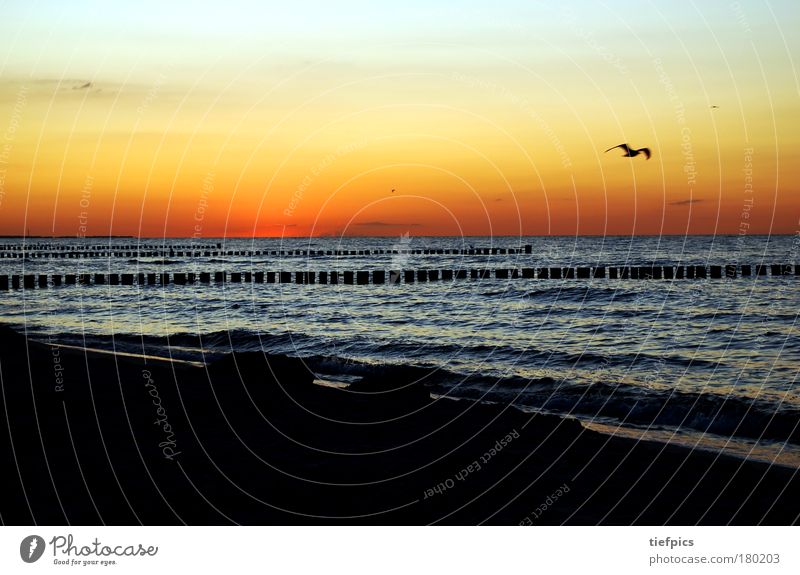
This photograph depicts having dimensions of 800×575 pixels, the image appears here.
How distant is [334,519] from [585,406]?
10.0m

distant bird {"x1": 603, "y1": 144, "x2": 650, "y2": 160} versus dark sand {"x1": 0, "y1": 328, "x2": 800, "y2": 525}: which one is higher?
distant bird {"x1": 603, "y1": 144, "x2": 650, "y2": 160}

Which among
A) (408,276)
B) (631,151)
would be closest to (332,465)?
(631,151)

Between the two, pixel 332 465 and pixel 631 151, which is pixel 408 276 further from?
pixel 332 465

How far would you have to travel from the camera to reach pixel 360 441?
38.3ft

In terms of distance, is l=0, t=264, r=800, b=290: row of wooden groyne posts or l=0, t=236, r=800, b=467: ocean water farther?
l=0, t=264, r=800, b=290: row of wooden groyne posts

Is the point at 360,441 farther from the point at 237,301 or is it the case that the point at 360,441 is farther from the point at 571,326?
the point at 237,301

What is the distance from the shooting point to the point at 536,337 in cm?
3003

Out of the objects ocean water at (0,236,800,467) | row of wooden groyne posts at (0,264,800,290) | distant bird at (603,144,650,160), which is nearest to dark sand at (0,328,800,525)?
ocean water at (0,236,800,467)

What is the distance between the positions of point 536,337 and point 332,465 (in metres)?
20.7

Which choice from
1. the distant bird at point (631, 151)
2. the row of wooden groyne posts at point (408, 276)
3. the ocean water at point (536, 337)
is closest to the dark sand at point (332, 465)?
the ocean water at point (536, 337)

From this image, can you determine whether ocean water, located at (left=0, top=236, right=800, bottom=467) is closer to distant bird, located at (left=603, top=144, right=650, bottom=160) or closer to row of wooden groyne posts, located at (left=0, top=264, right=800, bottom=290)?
row of wooden groyne posts, located at (left=0, top=264, right=800, bottom=290)

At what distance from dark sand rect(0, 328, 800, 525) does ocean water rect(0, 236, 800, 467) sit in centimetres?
267

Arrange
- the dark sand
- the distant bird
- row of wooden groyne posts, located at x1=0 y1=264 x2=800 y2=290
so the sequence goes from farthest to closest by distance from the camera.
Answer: row of wooden groyne posts, located at x1=0 y1=264 x2=800 y2=290 < the distant bird < the dark sand

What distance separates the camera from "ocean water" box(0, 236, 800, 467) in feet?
54.9
